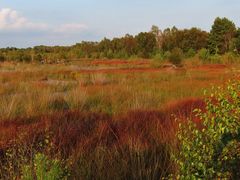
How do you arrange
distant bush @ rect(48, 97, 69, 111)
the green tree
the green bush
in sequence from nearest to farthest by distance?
the green bush < distant bush @ rect(48, 97, 69, 111) < the green tree

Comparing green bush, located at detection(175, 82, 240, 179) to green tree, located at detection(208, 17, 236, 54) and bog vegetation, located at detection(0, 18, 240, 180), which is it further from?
green tree, located at detection(208, 17, 236, 54)

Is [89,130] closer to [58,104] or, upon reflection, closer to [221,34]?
[58,104]

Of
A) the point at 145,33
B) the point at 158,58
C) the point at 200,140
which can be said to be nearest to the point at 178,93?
the point at 200,140

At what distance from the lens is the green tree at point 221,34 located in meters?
60.3

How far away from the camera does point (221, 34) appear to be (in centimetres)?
6228

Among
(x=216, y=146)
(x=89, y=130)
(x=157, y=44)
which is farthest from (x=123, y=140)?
(x=157, y=44)

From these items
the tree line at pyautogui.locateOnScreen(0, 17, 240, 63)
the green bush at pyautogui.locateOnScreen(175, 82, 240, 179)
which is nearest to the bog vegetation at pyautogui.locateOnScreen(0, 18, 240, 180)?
the green bush at pyautogui.locateOnScreen(175, 82, 240, 179)

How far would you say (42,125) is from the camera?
19.8 ft

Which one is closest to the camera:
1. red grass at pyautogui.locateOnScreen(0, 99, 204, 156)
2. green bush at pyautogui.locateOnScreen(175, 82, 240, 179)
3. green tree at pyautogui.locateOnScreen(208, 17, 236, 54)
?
green bush at pyautogui.locateOnScreen(175, 82, 240, 179)

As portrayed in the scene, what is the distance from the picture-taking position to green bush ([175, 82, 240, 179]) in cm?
312

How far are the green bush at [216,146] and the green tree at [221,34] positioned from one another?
188 ft

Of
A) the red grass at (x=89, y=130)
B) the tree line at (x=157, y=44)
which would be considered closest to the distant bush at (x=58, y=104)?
the red grass at (x=89, y=130)

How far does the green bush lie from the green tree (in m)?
57.2

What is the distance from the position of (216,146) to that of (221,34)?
61942mm
